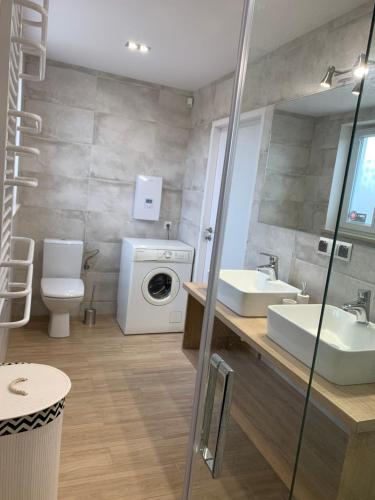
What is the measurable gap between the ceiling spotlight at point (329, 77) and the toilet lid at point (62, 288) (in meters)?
2.48

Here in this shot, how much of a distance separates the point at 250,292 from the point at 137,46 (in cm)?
217

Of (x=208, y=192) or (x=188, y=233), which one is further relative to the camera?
(x=188, y=233)

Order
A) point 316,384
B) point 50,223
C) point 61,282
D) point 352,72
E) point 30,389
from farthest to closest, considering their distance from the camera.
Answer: point 50,223 < point 61,282 < point 352,72 < point 30,389 < point 316,384

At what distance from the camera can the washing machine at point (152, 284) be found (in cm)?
363

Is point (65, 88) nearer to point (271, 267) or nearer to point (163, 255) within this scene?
point (163, 255)

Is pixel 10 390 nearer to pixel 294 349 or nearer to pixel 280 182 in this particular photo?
pixel 294 349

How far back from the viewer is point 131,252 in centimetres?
362

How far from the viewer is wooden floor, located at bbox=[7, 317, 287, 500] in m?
1.57

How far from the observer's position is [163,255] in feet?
12.1

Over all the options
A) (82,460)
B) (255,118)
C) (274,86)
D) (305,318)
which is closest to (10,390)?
(82,460)

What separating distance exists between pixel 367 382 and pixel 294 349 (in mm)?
265

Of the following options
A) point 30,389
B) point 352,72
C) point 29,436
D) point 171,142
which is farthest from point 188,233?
point 29,436

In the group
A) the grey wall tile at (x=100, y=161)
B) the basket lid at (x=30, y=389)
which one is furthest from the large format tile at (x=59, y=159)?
the basket lid at (x=30, y=389)

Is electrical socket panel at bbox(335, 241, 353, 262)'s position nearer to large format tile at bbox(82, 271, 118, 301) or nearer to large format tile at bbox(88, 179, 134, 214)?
large format tile at bbox(88, 179, 134, 214)
